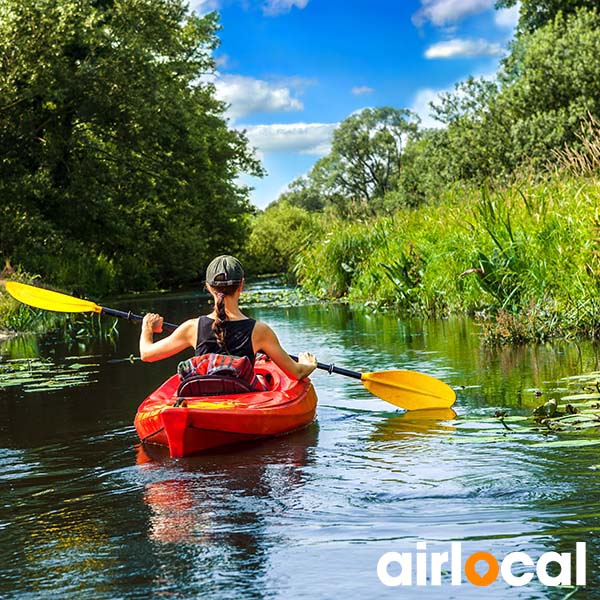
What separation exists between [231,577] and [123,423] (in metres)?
4.07

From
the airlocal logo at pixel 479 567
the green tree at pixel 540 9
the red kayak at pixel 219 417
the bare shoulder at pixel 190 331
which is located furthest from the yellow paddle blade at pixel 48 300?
Result: the green tree at pixel 540 9

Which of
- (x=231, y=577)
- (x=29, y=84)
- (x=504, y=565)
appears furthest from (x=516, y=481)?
(x=29, y=84)

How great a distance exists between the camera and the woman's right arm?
6531mm

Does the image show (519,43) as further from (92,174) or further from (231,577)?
(231,577)

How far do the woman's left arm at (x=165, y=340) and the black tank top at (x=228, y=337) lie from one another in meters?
0.12

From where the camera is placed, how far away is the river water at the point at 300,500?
12.8ft

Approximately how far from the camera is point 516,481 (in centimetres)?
508

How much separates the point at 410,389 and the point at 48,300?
3529mm

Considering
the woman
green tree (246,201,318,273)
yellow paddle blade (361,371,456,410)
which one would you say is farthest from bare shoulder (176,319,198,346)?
green tree (246,201,318,273)

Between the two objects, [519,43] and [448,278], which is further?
[519,43]

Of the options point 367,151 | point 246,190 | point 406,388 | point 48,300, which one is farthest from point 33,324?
point 367,151

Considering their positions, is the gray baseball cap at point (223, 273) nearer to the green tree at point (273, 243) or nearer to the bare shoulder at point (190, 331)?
the bare shoulder at point (190, 331)

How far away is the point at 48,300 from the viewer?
9.30 meters

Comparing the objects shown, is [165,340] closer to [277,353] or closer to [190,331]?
[190,331]
